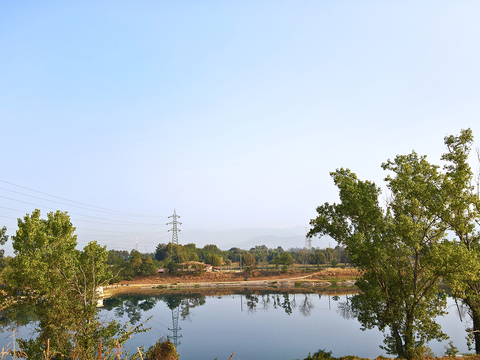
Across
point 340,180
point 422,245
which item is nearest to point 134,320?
point 340,180

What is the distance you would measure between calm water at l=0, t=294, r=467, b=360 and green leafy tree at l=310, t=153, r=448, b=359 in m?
8.43

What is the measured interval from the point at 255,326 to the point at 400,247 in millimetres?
23517

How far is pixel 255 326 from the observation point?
125 ft

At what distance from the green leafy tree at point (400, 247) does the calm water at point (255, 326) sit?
27.7ft

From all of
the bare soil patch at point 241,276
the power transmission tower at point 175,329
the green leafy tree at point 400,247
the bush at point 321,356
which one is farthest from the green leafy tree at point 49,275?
the bare soil patch at point 241,276

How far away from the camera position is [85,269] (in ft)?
73.2

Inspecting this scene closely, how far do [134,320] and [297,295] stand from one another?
97.7ft

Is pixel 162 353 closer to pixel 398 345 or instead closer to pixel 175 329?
pixel 175 329

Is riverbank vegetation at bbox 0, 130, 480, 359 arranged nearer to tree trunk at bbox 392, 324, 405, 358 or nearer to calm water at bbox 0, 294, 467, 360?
tree trunk at bbox 392, 324, 405, 358

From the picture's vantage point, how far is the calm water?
2877 centimetres

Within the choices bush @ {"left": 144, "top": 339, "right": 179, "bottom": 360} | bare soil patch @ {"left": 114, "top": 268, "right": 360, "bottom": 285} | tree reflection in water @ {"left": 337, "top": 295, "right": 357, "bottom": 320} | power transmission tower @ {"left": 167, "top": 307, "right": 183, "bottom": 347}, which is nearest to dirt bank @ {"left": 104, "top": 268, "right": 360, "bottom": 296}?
bare soil patch @ {"left": 114, "top": 268, "right": 360, "bottom": 285}

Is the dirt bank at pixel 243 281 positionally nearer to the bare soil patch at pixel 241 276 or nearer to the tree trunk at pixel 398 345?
the bare soil patch at pixel 241 276

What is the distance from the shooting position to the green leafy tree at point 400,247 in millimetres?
18766

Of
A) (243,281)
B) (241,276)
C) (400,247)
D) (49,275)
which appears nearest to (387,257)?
(400,247)
